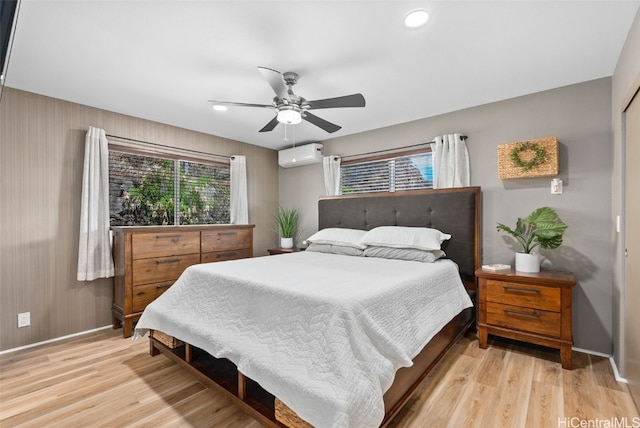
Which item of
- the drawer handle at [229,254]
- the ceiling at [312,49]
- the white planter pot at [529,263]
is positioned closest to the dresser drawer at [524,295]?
the white planter pot at [529,263]

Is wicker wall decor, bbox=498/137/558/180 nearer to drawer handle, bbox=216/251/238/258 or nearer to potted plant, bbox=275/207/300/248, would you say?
potted plant, bbox=275/207/300/248

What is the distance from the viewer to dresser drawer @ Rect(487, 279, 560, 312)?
2377 mm

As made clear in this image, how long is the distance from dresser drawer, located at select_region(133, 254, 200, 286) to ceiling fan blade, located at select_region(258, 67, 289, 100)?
7.22 ft

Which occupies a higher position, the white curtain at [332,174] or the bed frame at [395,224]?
the white curtain at [332,174]

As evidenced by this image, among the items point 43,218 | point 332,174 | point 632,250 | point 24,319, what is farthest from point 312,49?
point 24,319

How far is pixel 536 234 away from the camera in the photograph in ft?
8.42

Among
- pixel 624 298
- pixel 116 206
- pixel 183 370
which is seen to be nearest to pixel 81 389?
pixel 183 370

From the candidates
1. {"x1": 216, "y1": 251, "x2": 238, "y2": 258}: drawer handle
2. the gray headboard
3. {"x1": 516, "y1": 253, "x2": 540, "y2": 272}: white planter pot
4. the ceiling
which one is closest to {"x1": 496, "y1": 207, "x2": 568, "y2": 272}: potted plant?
{"x1": 516, "y1": 253, "x2": 540, "y2": 272}: white planter pot

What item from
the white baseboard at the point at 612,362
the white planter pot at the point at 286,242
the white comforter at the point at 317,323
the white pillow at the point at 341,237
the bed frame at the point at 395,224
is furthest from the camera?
the white planter pot at the point at 286,242

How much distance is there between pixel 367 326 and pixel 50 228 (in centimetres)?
327

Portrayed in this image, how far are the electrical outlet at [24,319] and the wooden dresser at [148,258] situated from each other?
0.67 meters

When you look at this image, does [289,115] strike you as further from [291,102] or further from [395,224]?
[395,224]

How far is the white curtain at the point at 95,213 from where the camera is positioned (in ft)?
10.1

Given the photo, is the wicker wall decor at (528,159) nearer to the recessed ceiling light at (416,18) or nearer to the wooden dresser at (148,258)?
the recessed ceiling light at (416,18)
